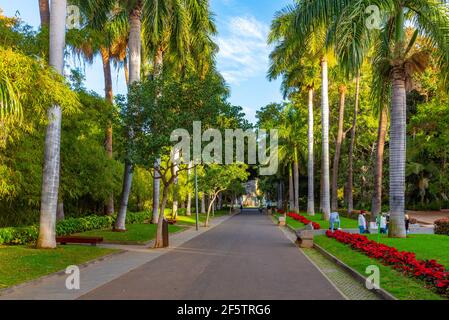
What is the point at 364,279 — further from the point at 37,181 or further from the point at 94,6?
the point at 94,6

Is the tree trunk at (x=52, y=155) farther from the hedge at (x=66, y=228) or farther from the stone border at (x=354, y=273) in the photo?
the stone border at (x=354, y=273)

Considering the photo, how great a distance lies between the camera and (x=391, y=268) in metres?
12.6

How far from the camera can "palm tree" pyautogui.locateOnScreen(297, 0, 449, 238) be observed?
19.5 metres

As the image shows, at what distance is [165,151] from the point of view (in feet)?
66.2

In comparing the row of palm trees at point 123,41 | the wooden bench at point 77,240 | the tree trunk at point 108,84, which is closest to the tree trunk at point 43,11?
the row of palm trees at point 123,41

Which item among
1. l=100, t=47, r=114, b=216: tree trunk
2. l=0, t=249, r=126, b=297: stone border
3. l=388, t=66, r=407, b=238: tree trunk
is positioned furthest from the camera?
l=100, t=47, r=114, b=216: tree trunk

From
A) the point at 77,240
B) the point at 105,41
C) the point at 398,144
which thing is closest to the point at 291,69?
the point at 105,41

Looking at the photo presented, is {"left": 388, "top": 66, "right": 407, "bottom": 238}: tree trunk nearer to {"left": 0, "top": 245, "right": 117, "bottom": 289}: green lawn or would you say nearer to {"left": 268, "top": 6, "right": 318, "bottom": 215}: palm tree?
{"left": 0, "top": 245, "right": 117, "bottom": 289}: green lawn

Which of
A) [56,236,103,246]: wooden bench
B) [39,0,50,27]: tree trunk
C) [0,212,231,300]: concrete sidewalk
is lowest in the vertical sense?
[0,212,231,300]: concrete sidewalk

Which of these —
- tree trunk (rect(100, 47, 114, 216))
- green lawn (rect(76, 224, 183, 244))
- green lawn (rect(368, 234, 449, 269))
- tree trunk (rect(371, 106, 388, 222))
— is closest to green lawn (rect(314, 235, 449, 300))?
green lawn (rect(368, 234, 449, 269))

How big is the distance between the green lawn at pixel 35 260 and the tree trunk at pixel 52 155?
2.35 ft

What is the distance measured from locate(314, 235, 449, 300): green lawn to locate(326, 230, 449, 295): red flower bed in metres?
0.18

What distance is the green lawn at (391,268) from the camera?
9531 mm
